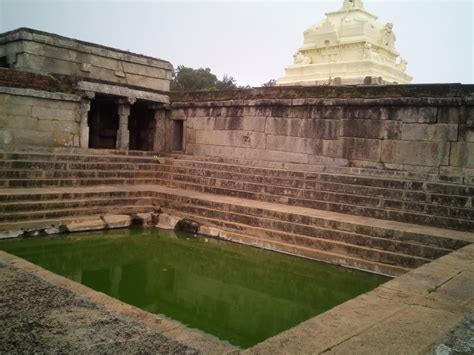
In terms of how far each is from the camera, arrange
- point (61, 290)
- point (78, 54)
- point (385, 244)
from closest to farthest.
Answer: point (61, 290), point (385, 244), point (78, 54)

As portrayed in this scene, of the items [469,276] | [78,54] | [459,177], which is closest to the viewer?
[469,276]

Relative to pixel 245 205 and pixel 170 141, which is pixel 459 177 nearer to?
pixel 245 205

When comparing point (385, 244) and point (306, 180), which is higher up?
point (306, 180)

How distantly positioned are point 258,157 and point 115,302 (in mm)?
7837

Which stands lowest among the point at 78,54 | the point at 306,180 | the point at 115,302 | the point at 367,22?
the point at 115,302

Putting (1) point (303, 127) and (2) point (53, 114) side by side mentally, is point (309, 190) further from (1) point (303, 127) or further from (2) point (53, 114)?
(2) point (53, 114)

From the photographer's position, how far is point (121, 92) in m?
12.1

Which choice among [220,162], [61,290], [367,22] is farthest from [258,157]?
[367,22]

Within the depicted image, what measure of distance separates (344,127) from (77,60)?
8.47 m

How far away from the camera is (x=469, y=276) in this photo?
427 centimetres

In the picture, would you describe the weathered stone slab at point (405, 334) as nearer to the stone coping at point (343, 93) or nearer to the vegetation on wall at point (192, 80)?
the stone coping at point (343, 93)

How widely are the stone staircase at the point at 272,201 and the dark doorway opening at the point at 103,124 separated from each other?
3113 mm

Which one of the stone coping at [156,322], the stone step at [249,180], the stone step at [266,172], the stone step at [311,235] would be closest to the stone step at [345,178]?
the stone step at [266,172]

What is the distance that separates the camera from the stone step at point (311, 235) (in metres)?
6.12
